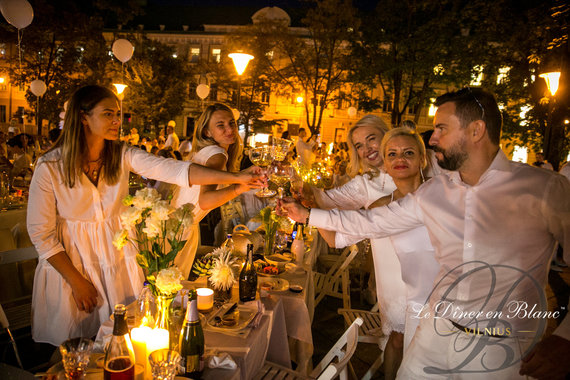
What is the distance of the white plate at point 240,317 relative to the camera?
2.03m

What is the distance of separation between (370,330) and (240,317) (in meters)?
1.67

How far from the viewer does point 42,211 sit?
6.75ft

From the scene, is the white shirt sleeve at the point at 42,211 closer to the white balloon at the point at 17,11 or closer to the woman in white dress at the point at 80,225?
the woman in white dress at the point at 80,225

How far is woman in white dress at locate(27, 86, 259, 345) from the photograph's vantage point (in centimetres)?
208

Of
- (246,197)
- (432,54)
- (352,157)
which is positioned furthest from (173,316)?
(432,54)

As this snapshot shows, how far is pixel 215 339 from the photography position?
1.95m

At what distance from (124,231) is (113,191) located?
0.80 metres

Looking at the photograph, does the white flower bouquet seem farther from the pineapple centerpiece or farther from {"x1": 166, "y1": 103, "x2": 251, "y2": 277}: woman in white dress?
{"x1": 166, "y1": 103, "x2": 251, "y2": 277}: woman in white dress

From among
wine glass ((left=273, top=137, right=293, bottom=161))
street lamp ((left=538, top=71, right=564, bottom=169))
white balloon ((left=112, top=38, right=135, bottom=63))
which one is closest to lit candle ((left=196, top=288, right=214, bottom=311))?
wine glass ((left=273, top=137, right=293, bottom=161))

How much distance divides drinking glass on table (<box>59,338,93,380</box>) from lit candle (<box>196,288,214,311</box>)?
808 mm

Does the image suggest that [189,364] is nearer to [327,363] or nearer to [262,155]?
[327,363]

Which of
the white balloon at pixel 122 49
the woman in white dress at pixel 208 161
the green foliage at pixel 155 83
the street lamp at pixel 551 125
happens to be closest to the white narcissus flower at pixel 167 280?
the woman in white dress at pixel 208 161

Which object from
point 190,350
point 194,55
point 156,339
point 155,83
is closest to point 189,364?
point 190,350

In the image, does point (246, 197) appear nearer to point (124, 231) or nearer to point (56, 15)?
point (124, 231)
